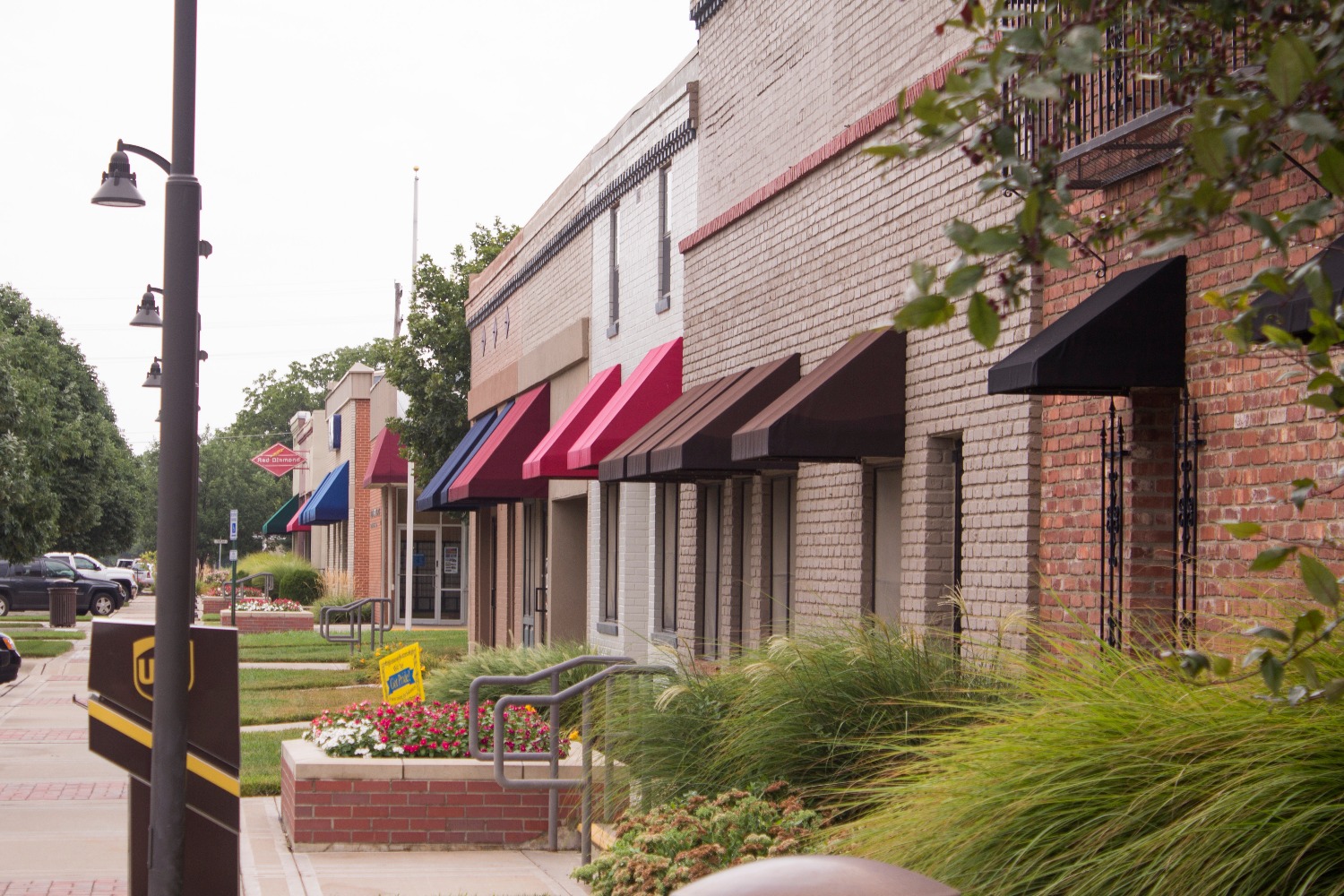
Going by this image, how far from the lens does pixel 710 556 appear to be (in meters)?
16.0

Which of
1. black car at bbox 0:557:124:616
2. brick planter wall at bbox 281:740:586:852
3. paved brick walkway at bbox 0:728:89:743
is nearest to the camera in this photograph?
brick planter wall at bbox 281:740:586:852

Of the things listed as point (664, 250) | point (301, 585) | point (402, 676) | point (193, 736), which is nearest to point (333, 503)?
point (301, 585)

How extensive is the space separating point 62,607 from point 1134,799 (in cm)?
4265

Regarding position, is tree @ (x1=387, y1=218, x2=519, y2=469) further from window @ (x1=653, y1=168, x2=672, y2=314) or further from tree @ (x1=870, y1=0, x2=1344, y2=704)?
tree @ (x1=870, y1=0, x2=1344, y2=704)

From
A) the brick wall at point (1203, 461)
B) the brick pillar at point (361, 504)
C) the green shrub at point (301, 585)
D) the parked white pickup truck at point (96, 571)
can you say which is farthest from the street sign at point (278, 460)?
the brick wall at point (1203, 461)

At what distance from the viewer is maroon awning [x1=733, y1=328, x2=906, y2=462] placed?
434 inches

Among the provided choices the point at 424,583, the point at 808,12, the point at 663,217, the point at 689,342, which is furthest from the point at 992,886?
the point at 424,583

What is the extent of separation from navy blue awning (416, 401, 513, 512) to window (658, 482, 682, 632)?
8.42m

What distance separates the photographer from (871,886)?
2.85m

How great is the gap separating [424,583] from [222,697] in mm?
42686

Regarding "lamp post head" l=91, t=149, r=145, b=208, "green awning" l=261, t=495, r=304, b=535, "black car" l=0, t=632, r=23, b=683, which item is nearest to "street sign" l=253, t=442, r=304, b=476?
"black car" l=0, t=632, r=23, b=683

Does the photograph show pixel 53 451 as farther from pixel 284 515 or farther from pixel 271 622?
pixel 284 515

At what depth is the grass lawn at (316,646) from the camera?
3150 centimetres

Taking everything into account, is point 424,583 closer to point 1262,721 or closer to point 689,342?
point 689,342
